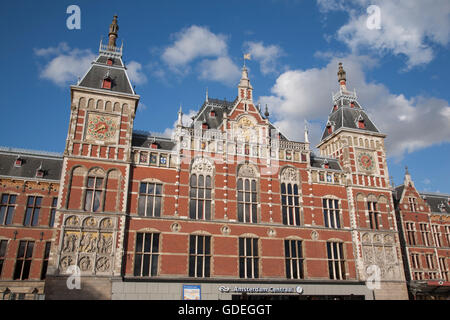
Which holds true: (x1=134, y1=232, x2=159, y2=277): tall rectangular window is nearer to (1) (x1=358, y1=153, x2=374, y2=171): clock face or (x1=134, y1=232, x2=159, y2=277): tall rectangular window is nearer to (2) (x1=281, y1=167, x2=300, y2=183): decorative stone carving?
(2) (x1=281, y1=167, x2=300, y2=183): decorative stone carving

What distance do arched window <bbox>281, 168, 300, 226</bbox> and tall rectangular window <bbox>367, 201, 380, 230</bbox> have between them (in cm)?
771

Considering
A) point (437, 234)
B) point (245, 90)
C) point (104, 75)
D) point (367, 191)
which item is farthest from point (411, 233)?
point (104, 75)

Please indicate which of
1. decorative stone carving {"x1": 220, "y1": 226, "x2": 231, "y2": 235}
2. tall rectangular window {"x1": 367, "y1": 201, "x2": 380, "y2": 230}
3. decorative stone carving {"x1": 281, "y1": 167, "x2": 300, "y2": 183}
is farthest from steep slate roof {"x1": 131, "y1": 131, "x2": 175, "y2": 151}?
tall rectangular window {"x1": 367, "y1": 201, "x2": 380, "y2": 230}

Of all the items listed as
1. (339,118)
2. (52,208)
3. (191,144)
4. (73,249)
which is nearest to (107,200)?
(73,249)

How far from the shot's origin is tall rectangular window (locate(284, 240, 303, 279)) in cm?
→ 3088

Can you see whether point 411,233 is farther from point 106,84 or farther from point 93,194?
point 106,84

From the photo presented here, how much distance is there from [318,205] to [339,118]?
11.3 m

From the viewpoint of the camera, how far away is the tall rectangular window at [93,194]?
27484 millimetres

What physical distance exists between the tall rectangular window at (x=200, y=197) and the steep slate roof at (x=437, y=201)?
27.6m

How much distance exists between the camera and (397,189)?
43.6m

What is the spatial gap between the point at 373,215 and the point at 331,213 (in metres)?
4.57

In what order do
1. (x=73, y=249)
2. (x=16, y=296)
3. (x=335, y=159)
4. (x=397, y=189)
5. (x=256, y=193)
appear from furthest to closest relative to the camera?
(x=397, y=189)
(x=335, y=159)
(x=256, y=193)
(x=16, y=296)
(x=73, y=249)

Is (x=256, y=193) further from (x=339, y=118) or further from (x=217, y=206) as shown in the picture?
(x=339, y=118)

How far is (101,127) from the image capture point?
29719mm
